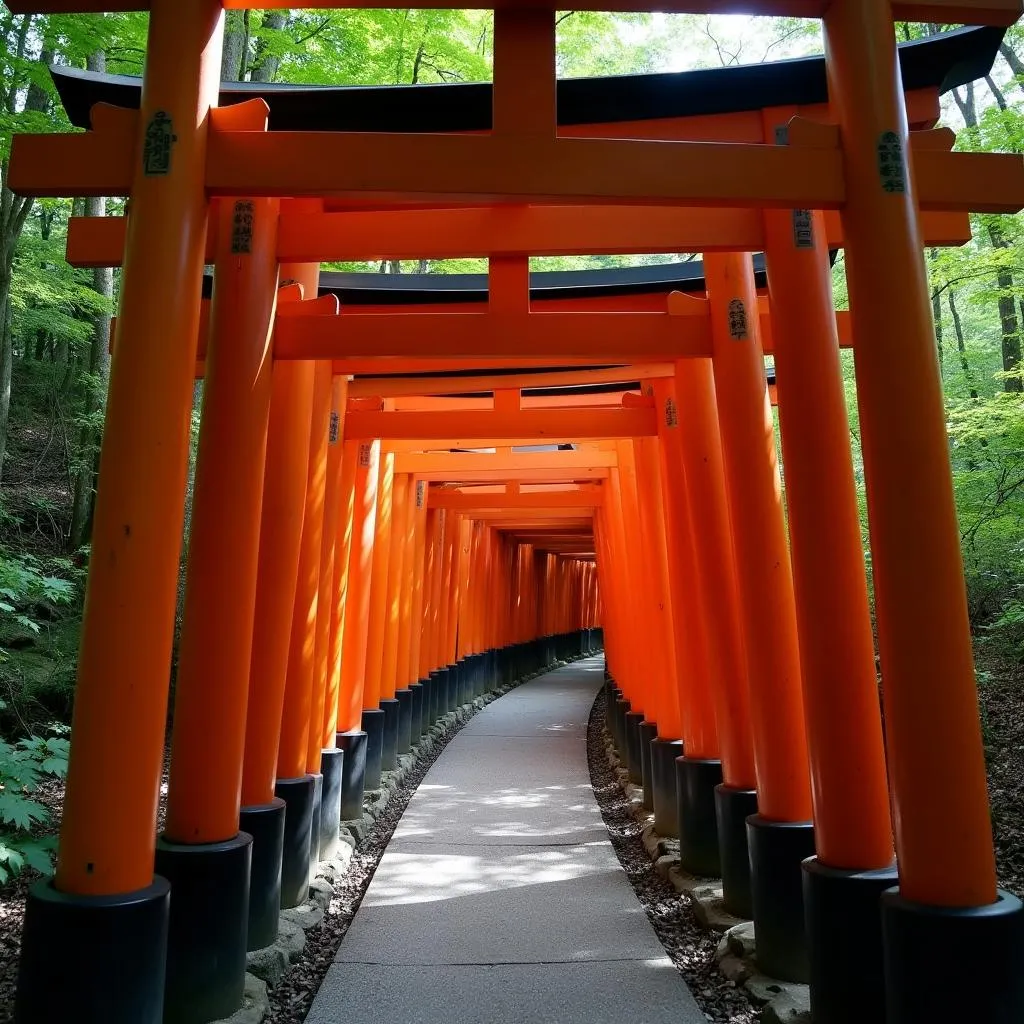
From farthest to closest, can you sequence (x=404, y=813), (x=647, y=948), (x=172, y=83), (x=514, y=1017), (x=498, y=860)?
(x=404, y=813)
(x=498, y=860)
(x=647, y=948)
(x=514, y=1017)
(x=172, y=83)

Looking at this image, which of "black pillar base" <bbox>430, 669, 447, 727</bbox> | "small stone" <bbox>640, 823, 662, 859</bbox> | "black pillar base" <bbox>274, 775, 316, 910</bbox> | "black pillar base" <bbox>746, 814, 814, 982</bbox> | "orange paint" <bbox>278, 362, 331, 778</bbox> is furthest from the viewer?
"black pillar base" <bbox>430, 669, 447, 727</bbox>

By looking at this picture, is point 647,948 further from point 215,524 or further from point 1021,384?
point 1021,384

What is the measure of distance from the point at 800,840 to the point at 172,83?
422 centimetres

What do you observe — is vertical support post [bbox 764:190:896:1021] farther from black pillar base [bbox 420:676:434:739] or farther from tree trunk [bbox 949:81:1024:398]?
black pillar base [bbox 420:676:434:739]

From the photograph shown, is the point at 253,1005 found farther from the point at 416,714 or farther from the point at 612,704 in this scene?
the point at 612,704

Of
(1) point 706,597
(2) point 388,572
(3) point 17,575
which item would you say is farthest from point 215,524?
(2) point 388,572

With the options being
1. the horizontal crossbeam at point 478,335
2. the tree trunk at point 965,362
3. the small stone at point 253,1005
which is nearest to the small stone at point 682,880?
the small stone at point 253,1005

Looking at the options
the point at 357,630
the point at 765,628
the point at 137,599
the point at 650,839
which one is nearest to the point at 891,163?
the point at 765,628

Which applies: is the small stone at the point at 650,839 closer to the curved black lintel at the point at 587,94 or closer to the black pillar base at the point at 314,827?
the black pillar base at the point at 314,827

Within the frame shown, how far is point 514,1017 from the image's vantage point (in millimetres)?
3791

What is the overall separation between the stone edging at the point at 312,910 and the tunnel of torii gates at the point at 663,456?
5.4 inches

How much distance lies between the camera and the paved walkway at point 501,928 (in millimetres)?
3920

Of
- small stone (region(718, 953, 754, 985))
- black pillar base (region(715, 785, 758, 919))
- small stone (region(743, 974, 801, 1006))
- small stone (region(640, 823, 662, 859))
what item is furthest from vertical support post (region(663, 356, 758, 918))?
small stone (region(640, 823, 662, 859))

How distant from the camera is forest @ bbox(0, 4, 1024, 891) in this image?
8.07 metres
